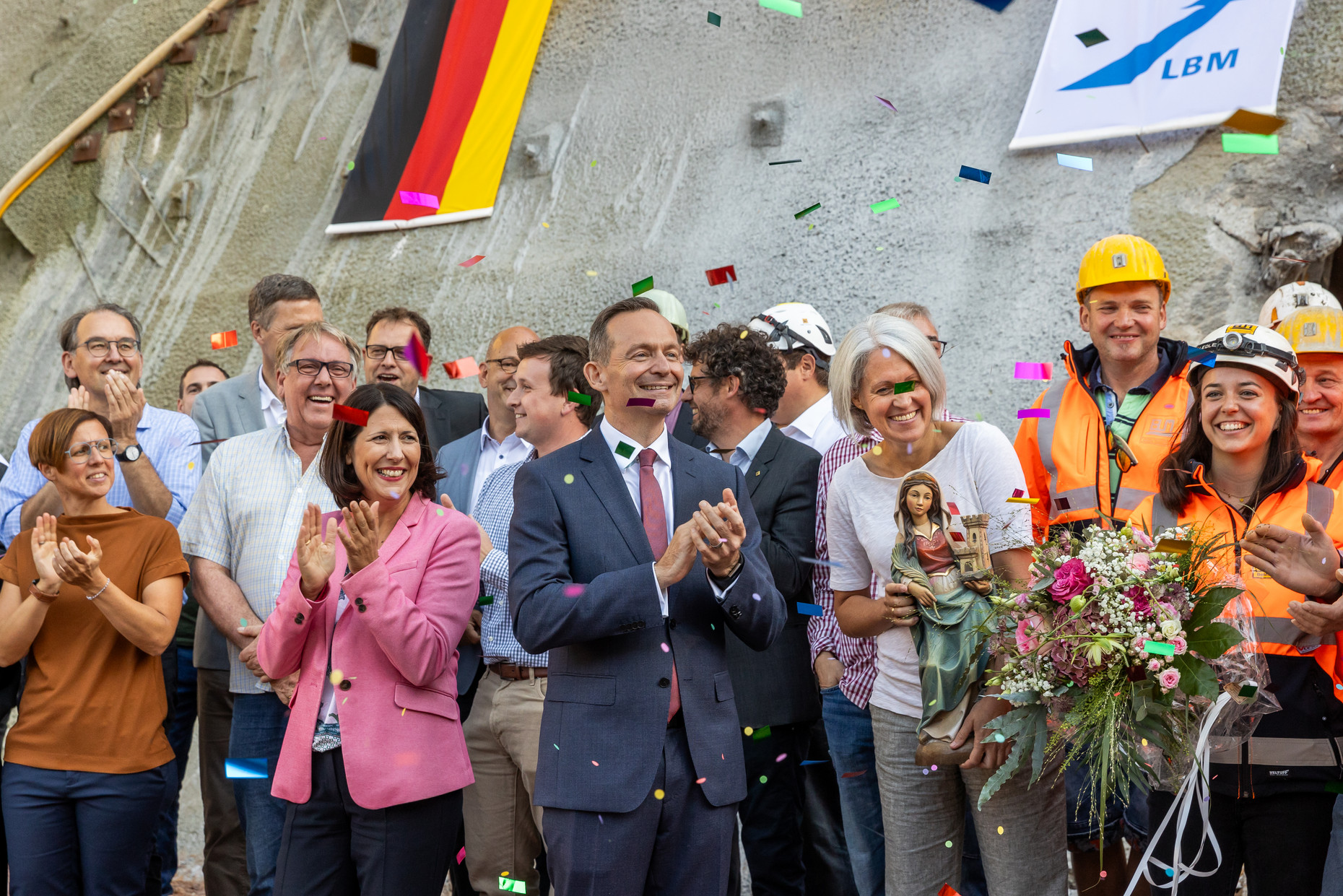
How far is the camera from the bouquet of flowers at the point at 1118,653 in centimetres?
282

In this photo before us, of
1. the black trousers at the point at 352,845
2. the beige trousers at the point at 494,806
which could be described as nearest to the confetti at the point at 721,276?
the beige trousers at the point at 494,806

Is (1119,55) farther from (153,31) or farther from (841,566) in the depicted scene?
(153,31)

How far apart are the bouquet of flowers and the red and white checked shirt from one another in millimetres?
645

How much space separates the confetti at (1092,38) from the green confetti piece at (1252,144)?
770mm

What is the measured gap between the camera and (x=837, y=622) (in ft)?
12.4

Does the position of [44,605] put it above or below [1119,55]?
below

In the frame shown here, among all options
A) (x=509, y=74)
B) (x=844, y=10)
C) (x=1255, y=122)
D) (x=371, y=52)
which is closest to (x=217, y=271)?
(x=371, y=52)

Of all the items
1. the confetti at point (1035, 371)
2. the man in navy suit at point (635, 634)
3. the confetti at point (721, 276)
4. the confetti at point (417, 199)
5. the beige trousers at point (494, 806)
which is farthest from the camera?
the confetti at point (417, 199)

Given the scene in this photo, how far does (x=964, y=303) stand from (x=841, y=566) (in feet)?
9.13

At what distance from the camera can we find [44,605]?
A: 376 centimetres

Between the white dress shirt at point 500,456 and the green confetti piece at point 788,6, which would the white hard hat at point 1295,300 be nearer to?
the white dress shirt at point 500,456

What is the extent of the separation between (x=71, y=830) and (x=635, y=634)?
2107 millimetres

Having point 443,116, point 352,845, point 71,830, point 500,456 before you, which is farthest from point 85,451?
point 443,116

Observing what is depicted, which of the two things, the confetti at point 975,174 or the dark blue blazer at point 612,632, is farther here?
the confetti at point 975,174
